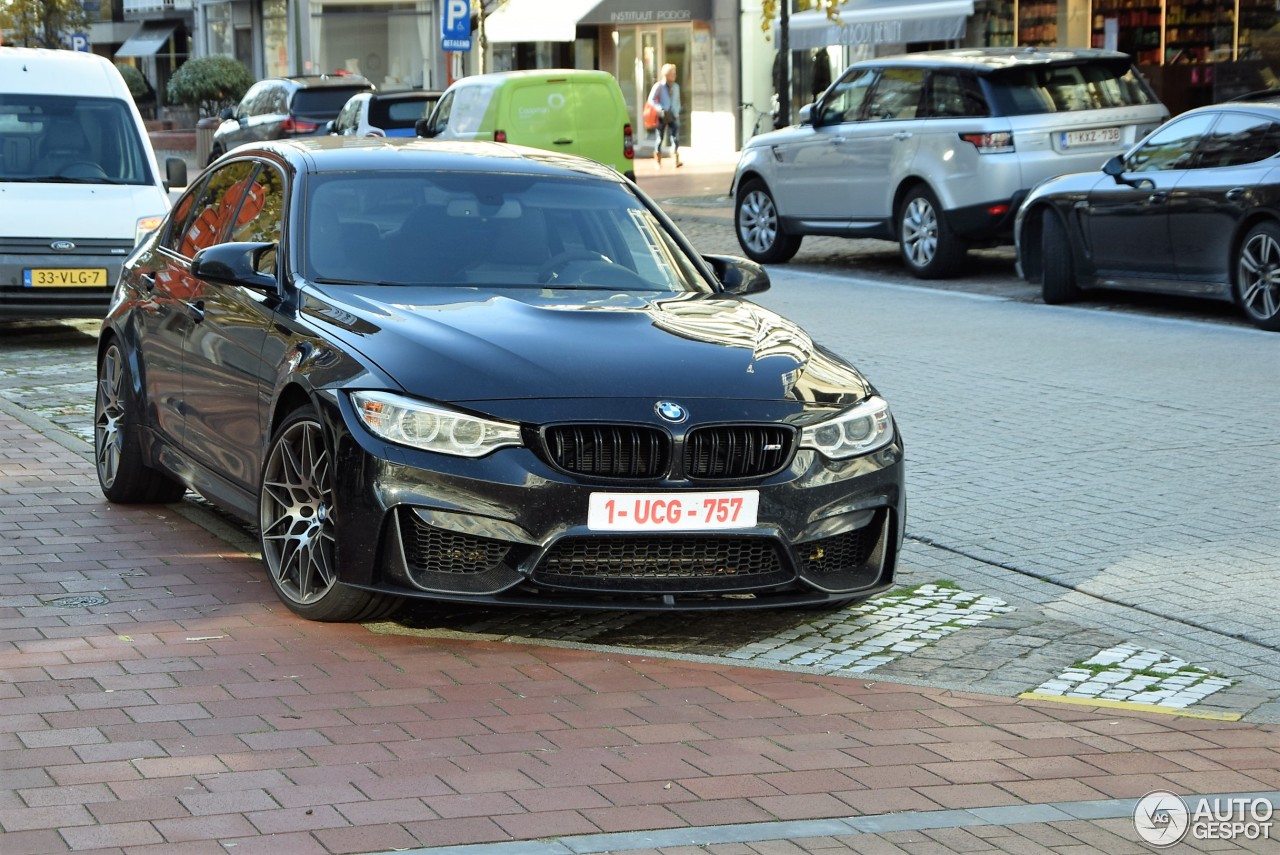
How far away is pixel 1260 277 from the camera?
13.6 meters

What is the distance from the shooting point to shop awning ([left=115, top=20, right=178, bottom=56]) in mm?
66250

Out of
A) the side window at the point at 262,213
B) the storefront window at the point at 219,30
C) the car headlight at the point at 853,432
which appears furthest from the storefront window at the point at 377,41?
the car headlight at the point at 853,432

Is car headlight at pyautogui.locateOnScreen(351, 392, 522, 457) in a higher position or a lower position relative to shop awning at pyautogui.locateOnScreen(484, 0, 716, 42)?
lower

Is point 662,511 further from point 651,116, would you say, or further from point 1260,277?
point 651,116

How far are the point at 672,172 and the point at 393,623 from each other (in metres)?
29.9

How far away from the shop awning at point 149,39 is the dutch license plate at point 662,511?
63392 mm

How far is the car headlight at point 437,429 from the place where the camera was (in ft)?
19.0

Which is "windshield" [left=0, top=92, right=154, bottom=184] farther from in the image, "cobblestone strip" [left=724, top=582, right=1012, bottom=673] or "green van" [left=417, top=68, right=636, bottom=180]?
"cobblestone strip" [left=724, top=582, right=1012, bottom=673]

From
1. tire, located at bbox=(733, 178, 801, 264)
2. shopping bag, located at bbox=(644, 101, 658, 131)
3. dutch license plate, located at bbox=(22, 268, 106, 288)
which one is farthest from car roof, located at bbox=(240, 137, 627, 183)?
shopping bag, located at bbox=(644, 101, 658, 131)

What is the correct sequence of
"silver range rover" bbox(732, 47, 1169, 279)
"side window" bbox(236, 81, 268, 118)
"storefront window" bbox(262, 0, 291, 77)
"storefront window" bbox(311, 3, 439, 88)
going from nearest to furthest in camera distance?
1. "silver range rover" bbox(732, 47, 1169, 279)
2. "side window" bbox(236, 81, 268, 118)
3. "storefront window" bbox(311, 3, 439, 88)
4. "storefront window" bbox(262, 0, 291, 77)

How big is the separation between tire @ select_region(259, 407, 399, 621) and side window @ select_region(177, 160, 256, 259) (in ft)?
5.24

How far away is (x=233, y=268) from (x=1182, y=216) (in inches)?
353

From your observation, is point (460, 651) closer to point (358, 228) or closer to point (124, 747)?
point (124, 747)

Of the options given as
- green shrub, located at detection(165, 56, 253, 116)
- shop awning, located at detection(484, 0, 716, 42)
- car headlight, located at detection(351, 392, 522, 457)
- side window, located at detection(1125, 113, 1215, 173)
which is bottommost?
car headlight, located at detection(351, 392, 522, 457)
